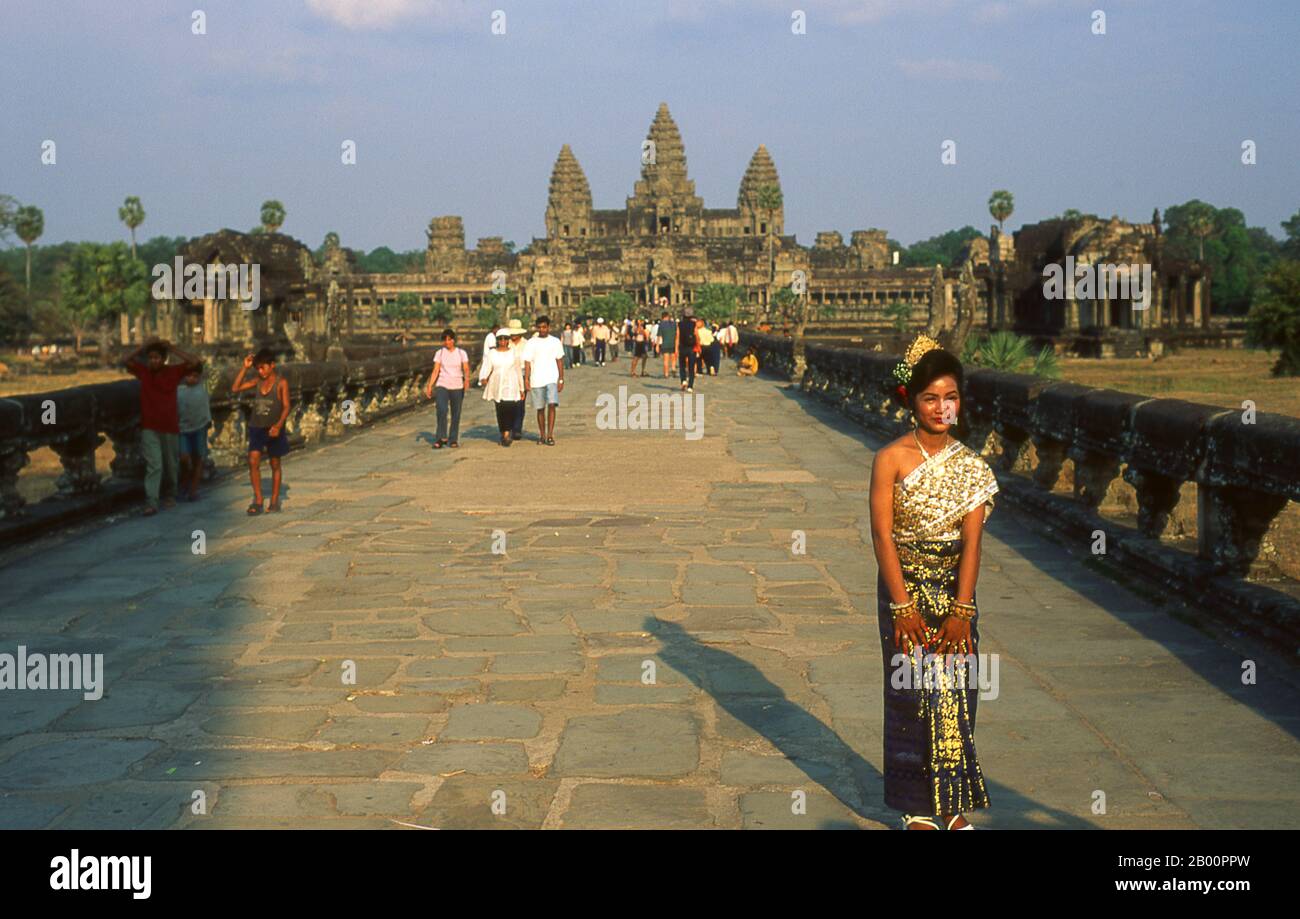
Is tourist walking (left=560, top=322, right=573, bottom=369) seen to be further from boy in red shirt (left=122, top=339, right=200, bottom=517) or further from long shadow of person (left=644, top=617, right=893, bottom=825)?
long shadow of person (left=644, top=617, right=893, bottom=825)

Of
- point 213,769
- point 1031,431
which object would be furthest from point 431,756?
point 1031,431

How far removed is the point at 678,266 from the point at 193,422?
117 meters

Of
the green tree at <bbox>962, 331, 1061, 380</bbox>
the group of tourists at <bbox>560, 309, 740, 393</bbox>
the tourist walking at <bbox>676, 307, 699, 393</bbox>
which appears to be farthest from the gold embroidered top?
the tourist walking at <bbox>676, 307, 699, 393</bbox>

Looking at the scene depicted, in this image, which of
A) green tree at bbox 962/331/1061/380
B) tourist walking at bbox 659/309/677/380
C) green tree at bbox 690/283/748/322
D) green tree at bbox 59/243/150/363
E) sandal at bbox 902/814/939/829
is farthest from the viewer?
green tree at bbox 690/283/748/322

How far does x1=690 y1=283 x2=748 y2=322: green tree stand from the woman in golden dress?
97.9 m

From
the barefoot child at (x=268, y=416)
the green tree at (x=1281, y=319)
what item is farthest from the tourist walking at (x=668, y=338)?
the barefoot child at (x=268, y=416)

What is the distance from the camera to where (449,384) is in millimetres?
15523

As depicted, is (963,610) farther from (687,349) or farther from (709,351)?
(709,351)

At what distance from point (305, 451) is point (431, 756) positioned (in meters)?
11.2

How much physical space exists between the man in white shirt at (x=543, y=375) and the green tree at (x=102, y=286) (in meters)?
69.5

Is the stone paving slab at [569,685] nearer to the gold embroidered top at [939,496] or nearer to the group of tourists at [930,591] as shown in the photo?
the group of tourists at [930,591]

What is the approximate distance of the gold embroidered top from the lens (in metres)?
3.93

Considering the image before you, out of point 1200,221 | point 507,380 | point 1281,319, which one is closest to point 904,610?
point 507,380

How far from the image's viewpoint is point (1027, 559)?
812 centimetres
